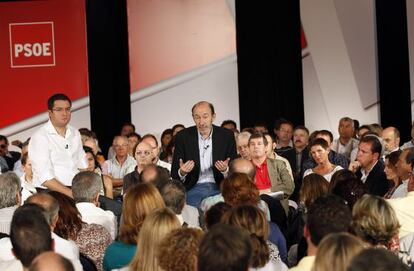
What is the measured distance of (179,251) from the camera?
3.84 m

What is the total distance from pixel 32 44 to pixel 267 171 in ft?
20.9

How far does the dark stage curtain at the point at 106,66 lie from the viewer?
12953mm

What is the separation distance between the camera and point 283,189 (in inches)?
312

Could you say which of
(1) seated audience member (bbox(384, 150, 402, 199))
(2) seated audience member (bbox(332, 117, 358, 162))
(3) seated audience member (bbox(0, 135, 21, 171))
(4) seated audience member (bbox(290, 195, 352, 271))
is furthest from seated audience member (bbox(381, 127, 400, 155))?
(4) seated audience member (bbox(290, 195, 352, 271))

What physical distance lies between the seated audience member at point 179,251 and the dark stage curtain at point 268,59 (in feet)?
26.1

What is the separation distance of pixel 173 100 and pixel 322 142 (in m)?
5.58

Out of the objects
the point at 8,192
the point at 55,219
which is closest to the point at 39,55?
the point at 8,192

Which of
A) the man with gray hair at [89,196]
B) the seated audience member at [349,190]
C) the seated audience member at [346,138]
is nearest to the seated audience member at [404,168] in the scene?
the seated audience member at [349,190]

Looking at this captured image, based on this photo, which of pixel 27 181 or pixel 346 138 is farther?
pixel 346 138

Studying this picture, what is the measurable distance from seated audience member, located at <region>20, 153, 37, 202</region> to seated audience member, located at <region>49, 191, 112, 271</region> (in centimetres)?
162

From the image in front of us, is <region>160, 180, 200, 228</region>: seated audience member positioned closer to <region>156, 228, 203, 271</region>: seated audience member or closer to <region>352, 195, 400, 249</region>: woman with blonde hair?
<region>352, 195, 400, 249</region>: woman with blonde hair

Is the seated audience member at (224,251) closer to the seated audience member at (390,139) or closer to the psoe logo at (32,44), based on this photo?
the seated audience member at (390,139)

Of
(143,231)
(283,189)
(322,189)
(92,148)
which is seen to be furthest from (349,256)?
(92,148)

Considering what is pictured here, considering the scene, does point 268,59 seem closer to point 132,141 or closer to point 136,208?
point 132,141
